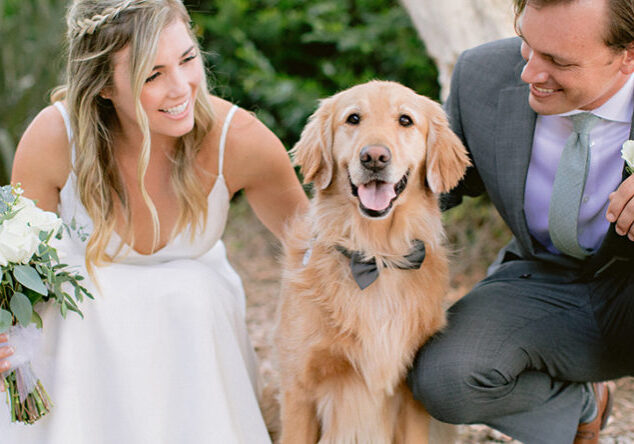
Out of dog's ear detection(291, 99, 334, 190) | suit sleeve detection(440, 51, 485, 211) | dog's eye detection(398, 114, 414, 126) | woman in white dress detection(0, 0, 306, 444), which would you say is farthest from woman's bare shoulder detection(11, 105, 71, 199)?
suit sleeve detection(440, 51, 485, 211)

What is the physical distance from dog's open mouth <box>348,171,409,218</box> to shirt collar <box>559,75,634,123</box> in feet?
2.30

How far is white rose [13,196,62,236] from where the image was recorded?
2.06 metres

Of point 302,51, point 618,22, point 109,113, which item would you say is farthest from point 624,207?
point 302,51

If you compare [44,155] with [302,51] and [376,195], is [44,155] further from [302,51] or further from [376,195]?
[302,51]

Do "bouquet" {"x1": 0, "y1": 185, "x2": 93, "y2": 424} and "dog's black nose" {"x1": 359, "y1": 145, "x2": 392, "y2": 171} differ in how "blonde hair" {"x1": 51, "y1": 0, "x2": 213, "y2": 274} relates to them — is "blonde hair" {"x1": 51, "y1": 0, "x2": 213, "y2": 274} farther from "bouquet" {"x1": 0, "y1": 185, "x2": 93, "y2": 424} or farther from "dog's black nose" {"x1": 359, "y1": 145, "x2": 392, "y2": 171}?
"dog's black nose" {"x1": 359, "y1": 145, "x2": 392, "y2": 171}

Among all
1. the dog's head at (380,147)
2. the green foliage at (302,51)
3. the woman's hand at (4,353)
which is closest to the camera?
the woman's hand at (4,353)

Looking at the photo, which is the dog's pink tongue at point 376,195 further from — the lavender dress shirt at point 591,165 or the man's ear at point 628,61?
the man's ear at point 628,61

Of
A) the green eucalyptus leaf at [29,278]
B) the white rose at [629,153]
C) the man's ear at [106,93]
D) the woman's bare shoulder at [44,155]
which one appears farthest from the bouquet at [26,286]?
the white rose at [629,153]

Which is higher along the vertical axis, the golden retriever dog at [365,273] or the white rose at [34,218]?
the white rose at [34,218]

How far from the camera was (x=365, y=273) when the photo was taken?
2338 mm

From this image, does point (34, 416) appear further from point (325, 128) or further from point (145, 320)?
point (325, 128)

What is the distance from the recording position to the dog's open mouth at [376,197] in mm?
2199

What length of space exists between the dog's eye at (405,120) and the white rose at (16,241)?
1221 mm

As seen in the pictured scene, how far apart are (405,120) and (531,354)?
925mm
